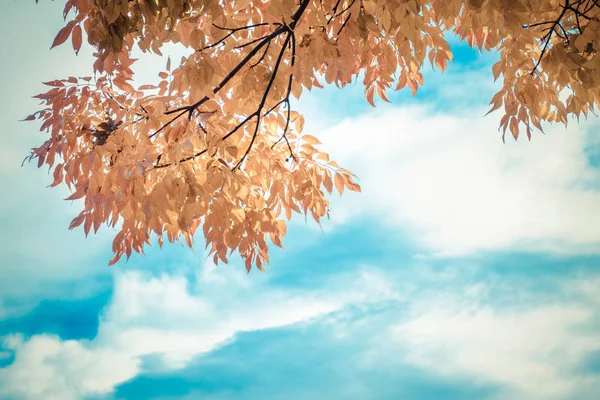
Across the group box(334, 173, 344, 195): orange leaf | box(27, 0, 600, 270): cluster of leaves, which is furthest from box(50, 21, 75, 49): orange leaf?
box(334, 173, 344, 195): orange leaf

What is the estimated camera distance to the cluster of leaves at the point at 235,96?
321cm

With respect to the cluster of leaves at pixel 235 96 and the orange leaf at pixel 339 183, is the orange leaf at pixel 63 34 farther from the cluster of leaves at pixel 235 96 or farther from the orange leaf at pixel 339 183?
the orange leaf at pixel 339 183

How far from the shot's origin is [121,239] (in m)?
4.44

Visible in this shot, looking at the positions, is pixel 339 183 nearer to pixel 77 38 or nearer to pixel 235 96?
pixel 235 96

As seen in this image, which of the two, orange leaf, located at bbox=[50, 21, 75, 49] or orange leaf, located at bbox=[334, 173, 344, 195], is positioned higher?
orange leaf, located at bbox=[50, 21, 75, 49]

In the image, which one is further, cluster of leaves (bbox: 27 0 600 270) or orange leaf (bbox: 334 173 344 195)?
orange leaf (bbox: 334 173 344 195)

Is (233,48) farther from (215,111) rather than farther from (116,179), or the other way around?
(116,179)

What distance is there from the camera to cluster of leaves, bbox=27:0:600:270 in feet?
10.5

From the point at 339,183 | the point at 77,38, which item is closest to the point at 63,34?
the point at 77,38

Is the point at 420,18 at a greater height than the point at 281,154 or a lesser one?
lesser

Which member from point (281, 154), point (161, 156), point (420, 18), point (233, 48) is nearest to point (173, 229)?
point (161, 156)

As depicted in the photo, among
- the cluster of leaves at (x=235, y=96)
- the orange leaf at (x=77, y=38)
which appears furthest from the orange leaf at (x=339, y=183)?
the orange leaf at (x=77, y=38)

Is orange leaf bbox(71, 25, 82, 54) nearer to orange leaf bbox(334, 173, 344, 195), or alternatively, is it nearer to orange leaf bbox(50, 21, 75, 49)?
orange leaf bbox(50, 21, 75, 49)

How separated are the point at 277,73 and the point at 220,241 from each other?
142 centimetres
